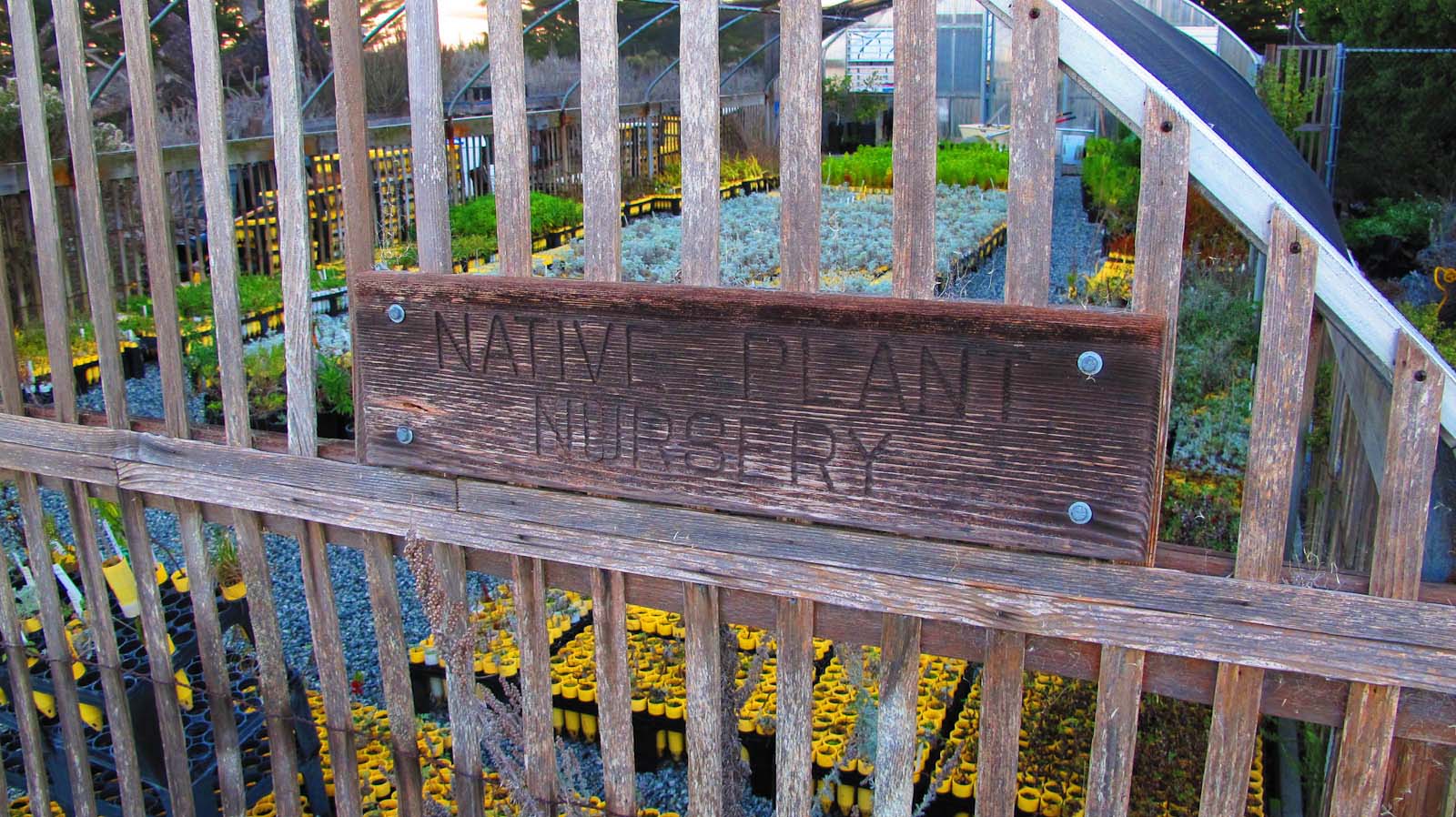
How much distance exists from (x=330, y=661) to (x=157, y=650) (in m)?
0.51

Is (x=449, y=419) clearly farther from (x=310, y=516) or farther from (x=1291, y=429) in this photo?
(x=1291, y=429)

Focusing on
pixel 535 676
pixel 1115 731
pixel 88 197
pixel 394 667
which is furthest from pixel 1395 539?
pixel 88 197

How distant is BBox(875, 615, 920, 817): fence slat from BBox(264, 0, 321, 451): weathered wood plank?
3.51ft

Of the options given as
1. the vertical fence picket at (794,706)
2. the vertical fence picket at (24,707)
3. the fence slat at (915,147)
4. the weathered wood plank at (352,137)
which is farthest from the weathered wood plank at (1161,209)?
the vertical fence picket at (24,707)

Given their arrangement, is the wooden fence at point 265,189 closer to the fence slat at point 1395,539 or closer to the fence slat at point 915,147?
the fence slat at point 915,147

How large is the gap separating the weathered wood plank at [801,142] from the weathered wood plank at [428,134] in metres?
0.52

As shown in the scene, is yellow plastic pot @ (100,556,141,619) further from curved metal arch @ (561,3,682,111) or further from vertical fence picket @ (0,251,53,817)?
curved metal arch @ (561,3,682,111)

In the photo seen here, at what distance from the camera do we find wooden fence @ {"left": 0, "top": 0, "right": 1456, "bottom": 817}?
1658 mm

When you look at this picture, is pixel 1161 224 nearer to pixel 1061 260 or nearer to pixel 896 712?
pixel 896 712

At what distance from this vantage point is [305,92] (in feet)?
50.2

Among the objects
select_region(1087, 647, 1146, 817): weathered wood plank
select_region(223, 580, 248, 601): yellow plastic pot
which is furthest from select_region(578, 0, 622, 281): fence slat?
select_region(223, 580, 248, 601): yellow plastic pot

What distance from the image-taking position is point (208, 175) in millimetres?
2316

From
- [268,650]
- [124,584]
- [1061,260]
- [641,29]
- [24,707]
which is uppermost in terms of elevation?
[641,29]

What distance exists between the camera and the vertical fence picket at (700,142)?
6.22 ft
